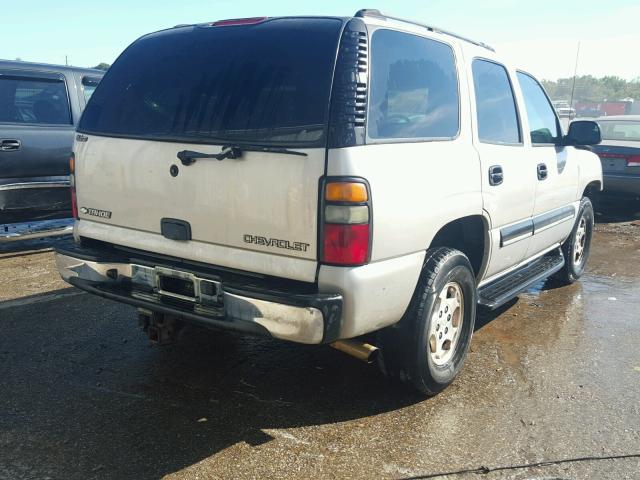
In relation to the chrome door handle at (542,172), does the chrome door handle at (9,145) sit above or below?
above

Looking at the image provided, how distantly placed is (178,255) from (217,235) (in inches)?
11.2

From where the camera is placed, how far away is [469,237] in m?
3.78

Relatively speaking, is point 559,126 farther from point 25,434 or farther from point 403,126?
point 25,434

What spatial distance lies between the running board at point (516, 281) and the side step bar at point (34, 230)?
4567mm

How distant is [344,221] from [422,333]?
0.86 meters

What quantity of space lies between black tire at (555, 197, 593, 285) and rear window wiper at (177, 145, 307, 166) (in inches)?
150

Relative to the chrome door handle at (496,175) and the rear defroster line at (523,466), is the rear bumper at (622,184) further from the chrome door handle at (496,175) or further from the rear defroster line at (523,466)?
the rear defroster line at (523,466)

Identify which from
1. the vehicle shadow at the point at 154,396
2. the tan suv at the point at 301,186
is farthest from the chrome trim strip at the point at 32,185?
the tan suv at the point at 301,186

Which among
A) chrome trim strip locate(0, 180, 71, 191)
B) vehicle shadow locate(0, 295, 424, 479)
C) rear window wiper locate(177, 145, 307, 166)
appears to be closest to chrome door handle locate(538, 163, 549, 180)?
vehicle shadow locate(0, 295, 424, 479)

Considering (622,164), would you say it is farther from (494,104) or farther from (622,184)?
(494,104)

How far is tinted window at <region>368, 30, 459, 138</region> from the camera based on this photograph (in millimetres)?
2865

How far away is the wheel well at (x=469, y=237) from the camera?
11.6ft

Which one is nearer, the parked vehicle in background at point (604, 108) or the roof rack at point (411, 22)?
the roof rack at point (411, 22)

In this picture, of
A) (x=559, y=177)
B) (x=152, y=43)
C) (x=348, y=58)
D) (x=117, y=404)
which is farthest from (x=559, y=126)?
(x=117, y=404)
